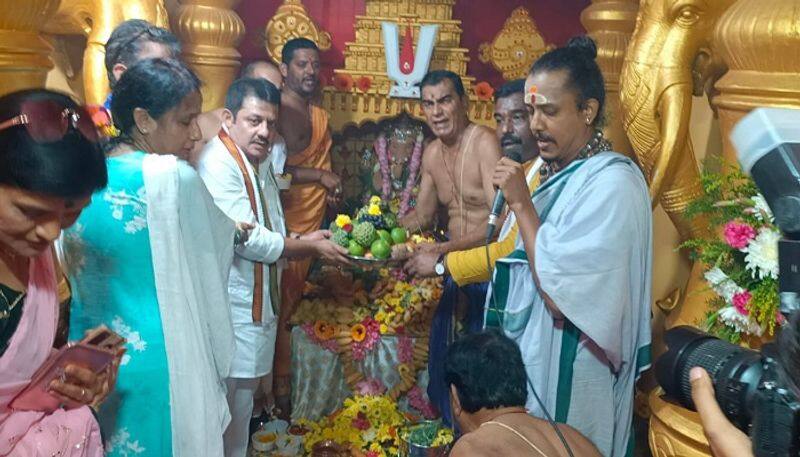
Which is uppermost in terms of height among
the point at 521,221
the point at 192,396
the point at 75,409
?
the point at 521,221

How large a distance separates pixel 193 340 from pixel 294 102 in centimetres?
247

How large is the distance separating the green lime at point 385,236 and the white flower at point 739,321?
1664 millimetres

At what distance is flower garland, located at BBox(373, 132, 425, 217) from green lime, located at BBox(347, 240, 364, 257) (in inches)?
36.2

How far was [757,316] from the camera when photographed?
7.73 ft

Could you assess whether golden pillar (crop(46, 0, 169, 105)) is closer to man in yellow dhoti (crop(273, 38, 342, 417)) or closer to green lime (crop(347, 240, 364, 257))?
man in yellow dhoti (crop(273, 38, 342, 417))

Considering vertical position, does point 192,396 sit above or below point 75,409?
below

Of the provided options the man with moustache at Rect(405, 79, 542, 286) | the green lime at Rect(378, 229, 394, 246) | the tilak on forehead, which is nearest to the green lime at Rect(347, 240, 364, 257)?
the green lime at Rect(378, 229, 394, 246)

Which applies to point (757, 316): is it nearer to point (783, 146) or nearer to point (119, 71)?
point (783, 146)

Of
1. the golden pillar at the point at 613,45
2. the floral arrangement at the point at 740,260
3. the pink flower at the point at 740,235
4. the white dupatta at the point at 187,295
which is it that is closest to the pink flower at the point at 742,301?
the floral arrangement at the point at 740,260

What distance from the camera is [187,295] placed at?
227 cm

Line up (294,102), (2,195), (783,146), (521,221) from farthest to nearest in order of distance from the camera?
(294,102)
(521,221)
(2,195)
(783,146)

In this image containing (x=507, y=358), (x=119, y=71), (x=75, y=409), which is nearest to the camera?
(x=75, y=409)

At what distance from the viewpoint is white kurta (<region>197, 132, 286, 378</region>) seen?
10.9 feet

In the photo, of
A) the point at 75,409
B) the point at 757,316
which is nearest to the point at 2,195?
the point at 75,409
